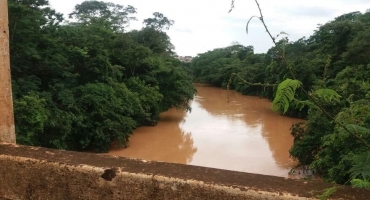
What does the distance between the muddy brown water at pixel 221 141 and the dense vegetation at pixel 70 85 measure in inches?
47.7

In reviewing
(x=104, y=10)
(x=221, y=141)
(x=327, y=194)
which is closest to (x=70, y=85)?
(x=221, y=141)

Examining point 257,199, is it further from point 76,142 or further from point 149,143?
point 149,143

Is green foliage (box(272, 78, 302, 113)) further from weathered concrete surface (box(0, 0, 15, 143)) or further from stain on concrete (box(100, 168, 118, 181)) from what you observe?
weathered concrete surface (box(0, 0, 15, 143))

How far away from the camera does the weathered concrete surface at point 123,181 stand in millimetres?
1303

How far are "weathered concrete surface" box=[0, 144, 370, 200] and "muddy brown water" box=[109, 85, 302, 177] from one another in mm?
8184

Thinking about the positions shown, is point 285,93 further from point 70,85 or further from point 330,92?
point 70,85

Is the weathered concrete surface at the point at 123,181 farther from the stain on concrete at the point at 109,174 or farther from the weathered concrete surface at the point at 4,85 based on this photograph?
the weathered concrete surface at the point at 4,85

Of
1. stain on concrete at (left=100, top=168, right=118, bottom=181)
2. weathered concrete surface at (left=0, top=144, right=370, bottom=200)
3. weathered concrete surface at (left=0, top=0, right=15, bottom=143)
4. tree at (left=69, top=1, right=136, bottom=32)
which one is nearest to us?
weathered concrete surface at (left=0, top=144, right=370, bottom=200)

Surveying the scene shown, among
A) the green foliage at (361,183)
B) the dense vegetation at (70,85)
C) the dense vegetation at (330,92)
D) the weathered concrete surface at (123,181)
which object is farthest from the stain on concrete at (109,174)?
the dense vegetation at (70,85)

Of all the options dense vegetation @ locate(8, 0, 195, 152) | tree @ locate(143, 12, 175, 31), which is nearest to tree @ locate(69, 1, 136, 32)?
tree @ locate(143, 12, 175, 31)

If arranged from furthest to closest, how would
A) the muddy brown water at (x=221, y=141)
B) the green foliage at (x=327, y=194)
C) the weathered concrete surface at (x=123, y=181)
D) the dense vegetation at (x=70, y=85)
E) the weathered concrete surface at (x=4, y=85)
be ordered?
1. the muddy brown water at (x=221, y=141)
2. the dense vegetation at (x=70, y=85)
3. the weathered concrete surface at (x=4, y=85)
4. the weathered concrete surface at (x=123, y=181)
5. the green foliage at (x=327, y=194)

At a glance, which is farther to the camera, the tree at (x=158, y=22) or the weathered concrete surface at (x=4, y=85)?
the tree at (x=158, y=22)

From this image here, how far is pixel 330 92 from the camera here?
4.25ft

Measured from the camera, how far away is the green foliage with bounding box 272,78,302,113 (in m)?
1.21
